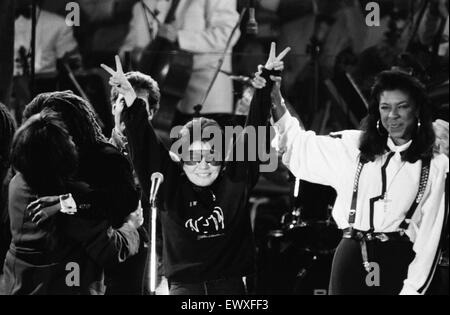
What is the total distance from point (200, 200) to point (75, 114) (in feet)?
2.45

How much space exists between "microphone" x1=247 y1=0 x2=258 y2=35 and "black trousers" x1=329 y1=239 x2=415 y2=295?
1286 mm

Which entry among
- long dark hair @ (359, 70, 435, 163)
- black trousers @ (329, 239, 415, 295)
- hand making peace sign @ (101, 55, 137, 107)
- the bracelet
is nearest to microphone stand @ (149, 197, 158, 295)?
the bracelet

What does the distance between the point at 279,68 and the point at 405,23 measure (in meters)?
1.06

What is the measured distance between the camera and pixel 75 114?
3.31m

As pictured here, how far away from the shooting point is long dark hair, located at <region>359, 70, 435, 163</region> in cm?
310

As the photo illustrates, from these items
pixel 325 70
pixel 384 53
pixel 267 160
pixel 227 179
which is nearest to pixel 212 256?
pixel 227 179

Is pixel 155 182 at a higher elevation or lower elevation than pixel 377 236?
higher

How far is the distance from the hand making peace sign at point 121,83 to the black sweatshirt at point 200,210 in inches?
1.6

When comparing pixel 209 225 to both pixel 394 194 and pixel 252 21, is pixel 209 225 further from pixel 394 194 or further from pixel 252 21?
pixel 252 21

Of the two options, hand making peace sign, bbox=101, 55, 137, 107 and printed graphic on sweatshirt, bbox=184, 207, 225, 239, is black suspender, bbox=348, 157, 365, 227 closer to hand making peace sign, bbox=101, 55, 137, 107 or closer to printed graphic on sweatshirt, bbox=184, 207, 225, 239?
printed graphic on sweatshirt, bbox=184, 207, 225, 239

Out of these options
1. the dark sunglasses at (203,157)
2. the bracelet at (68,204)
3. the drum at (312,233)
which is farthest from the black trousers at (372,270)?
the bracelet at (68,204)

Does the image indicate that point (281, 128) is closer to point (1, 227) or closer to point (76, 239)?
point (76, 239)

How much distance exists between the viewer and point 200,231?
3.16m

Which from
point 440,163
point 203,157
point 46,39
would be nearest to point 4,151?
point 46,39
